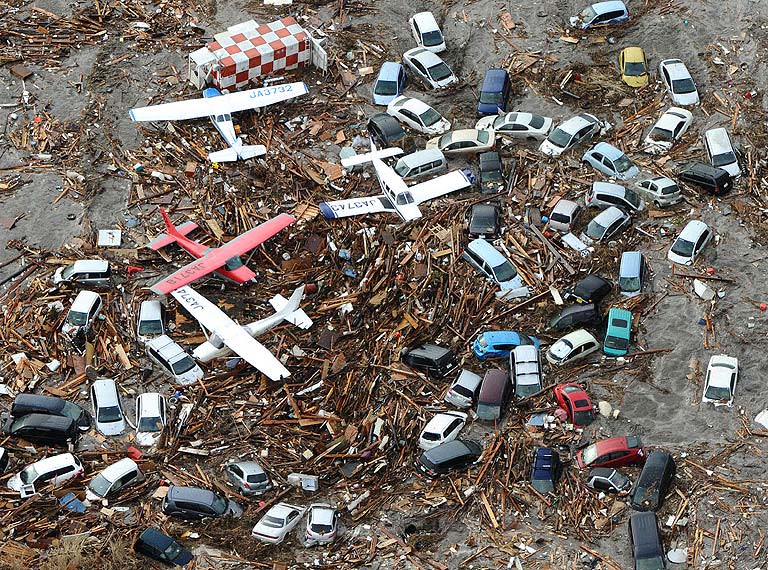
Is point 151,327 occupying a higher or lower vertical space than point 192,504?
higher

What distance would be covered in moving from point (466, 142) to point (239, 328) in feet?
30.0

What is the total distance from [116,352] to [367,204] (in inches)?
314

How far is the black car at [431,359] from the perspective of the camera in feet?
86.0

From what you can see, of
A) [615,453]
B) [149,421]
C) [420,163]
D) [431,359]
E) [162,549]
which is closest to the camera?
[162,549]

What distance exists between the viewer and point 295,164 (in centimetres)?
3147

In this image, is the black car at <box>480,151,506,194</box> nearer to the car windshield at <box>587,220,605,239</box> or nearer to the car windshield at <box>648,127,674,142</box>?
the car windshield at <box>587,220,605,239</box>

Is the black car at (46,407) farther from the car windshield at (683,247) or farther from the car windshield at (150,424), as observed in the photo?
the car windshield at (683,247)

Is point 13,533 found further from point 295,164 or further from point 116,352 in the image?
point 295,164

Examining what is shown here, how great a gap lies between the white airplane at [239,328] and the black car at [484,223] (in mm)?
5039

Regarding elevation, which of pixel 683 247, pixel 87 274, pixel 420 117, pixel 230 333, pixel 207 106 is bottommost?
pixel 230 333

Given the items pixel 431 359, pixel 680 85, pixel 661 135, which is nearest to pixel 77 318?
pixel 431 359

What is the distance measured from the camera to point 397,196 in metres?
29.8

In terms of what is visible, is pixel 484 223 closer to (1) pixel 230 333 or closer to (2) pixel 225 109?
(1) pixel 230 333

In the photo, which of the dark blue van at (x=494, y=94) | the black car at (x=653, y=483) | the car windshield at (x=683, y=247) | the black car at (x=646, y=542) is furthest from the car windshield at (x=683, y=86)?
the black car at (x=646, y=542)
